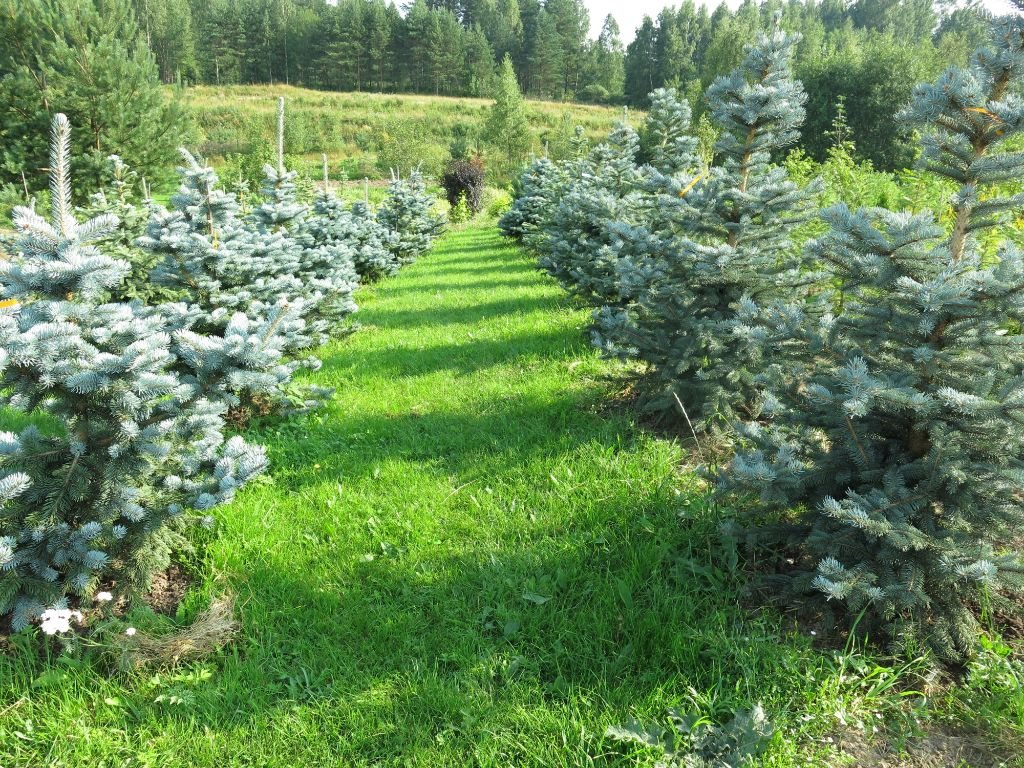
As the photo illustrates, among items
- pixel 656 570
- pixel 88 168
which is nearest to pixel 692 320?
pixel 656 570

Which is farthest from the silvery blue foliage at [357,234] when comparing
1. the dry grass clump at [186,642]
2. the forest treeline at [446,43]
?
the forest treeline at [446,43]

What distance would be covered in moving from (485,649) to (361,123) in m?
60.0

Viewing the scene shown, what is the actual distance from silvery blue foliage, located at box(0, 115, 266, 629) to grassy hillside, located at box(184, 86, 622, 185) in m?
33.3

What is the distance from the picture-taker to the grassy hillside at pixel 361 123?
38594 millimetres

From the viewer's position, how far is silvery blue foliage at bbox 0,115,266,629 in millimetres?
2264

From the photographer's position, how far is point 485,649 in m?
2.52

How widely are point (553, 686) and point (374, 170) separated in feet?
149

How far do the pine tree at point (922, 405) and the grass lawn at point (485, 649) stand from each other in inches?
13.1

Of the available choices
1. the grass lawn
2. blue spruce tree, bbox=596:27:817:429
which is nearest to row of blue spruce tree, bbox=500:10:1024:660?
the grass lawn

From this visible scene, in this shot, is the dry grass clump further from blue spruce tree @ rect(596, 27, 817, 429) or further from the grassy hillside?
the grassy hillside

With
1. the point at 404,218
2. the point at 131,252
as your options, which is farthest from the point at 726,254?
the point at 404,218

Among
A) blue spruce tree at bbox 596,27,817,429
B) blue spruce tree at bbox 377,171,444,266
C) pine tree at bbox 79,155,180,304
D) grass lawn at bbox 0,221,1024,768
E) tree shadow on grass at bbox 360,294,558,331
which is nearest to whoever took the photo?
grass lawn at bbox 0,221,1024,768

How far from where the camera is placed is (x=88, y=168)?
11.0 meters

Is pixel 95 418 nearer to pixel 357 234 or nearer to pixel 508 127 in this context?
pixel 357 234
